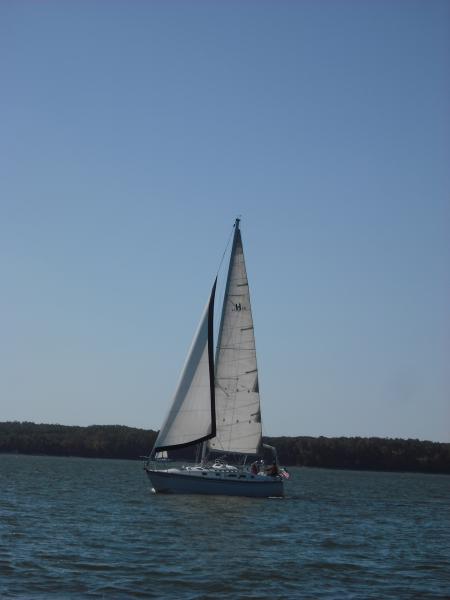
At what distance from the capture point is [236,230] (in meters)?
53.4

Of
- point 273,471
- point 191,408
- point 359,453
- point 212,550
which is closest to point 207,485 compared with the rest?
point 191,408

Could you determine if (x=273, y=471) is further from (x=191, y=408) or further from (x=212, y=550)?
(x=212, y=550)

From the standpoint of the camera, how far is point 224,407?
52312mm

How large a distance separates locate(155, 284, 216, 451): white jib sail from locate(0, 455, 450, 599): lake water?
3691 mm

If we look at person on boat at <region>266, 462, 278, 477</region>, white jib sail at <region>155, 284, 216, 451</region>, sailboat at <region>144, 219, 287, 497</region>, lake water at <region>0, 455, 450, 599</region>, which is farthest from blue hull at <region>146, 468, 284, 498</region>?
white jib sail at <region>155, 284, 216, 451</region>

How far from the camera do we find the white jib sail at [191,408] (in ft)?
167

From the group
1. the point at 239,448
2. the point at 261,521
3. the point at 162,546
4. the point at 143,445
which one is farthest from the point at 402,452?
the point at 162,546

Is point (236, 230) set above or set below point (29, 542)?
above

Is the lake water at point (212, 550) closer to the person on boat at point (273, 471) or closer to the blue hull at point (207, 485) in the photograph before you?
the blue hull at point (207, 485)

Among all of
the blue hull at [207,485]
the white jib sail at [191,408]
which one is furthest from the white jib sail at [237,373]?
the blue hull at [207,485]

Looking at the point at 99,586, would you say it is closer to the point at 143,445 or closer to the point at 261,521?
the point at 261,521

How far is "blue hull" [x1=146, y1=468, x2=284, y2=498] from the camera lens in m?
49.1

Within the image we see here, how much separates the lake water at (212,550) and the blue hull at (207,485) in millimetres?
582

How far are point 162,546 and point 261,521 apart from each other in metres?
11.2
